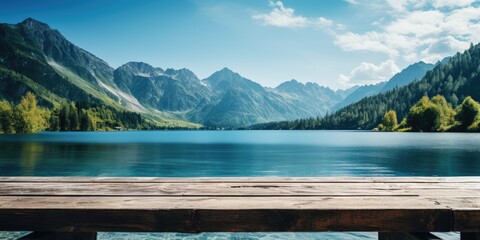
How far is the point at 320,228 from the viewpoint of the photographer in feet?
15.0

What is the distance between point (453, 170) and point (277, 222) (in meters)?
55.3

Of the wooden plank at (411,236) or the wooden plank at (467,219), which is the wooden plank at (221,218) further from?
the wooden plank at (411,236)

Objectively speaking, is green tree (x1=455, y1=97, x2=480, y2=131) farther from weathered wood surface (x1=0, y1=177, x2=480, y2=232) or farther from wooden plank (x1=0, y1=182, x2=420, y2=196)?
weathered wood surface (x1=0, y1=177, x2=480, y2=232)

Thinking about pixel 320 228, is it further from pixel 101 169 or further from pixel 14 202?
pixel 101 169

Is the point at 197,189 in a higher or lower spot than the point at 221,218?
higher

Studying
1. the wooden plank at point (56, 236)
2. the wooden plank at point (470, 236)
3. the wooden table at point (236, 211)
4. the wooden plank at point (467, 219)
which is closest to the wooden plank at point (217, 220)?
the wooden table at point (236, 211)

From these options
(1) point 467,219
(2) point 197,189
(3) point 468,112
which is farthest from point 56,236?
(3) point 468,112

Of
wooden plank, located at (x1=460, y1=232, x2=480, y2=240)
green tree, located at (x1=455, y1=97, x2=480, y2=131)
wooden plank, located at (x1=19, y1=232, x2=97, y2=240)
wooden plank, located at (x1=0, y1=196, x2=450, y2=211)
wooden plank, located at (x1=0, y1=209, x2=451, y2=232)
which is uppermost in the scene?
green tree, located at (x1=455, y1=97, x2=480, y2=131)

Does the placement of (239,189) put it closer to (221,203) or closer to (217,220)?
(221,203)

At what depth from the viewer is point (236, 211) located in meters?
4.53

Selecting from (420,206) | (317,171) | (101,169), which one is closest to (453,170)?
(317,171)

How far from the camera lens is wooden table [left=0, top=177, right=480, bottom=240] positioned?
4.48 metres

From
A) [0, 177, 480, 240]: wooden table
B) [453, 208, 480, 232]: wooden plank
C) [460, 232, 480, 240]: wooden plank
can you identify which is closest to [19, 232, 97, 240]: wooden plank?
[0, 177, 480, 240]: wooden table

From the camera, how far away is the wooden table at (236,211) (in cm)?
448
